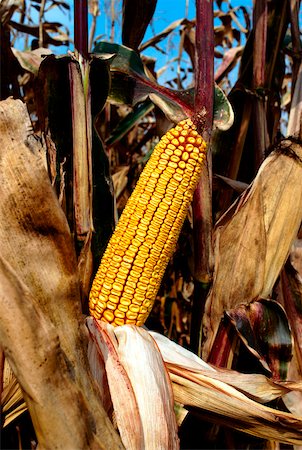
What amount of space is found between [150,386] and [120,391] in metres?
0.07

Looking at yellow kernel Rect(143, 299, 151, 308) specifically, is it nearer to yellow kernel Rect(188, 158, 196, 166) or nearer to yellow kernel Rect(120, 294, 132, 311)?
yellow kernel Rect(120, 294, 132, 311)

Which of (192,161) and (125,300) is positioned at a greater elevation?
(192,161)

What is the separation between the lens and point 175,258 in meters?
2.43

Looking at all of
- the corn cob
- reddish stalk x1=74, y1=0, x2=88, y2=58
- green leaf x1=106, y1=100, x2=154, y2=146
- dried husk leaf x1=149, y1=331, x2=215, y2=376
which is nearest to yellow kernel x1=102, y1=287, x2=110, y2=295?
the corn cob

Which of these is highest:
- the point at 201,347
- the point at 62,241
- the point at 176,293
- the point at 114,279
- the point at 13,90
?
the point at 13,90

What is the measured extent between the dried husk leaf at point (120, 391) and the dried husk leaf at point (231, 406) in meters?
0.14

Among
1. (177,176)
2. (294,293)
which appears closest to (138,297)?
(177,176)

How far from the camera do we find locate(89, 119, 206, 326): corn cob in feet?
3.92

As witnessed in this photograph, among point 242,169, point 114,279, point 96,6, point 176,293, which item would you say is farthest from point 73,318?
point 96,6

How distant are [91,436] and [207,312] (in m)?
0.68

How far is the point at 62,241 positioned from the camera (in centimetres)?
95

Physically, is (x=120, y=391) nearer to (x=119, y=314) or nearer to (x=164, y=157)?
(x=119, y=314)

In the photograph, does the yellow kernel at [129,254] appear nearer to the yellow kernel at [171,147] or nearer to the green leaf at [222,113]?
the yellow kernel at [171,147]

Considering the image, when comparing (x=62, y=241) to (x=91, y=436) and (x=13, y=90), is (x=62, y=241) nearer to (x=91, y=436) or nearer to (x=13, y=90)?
(x=91, y=436)
